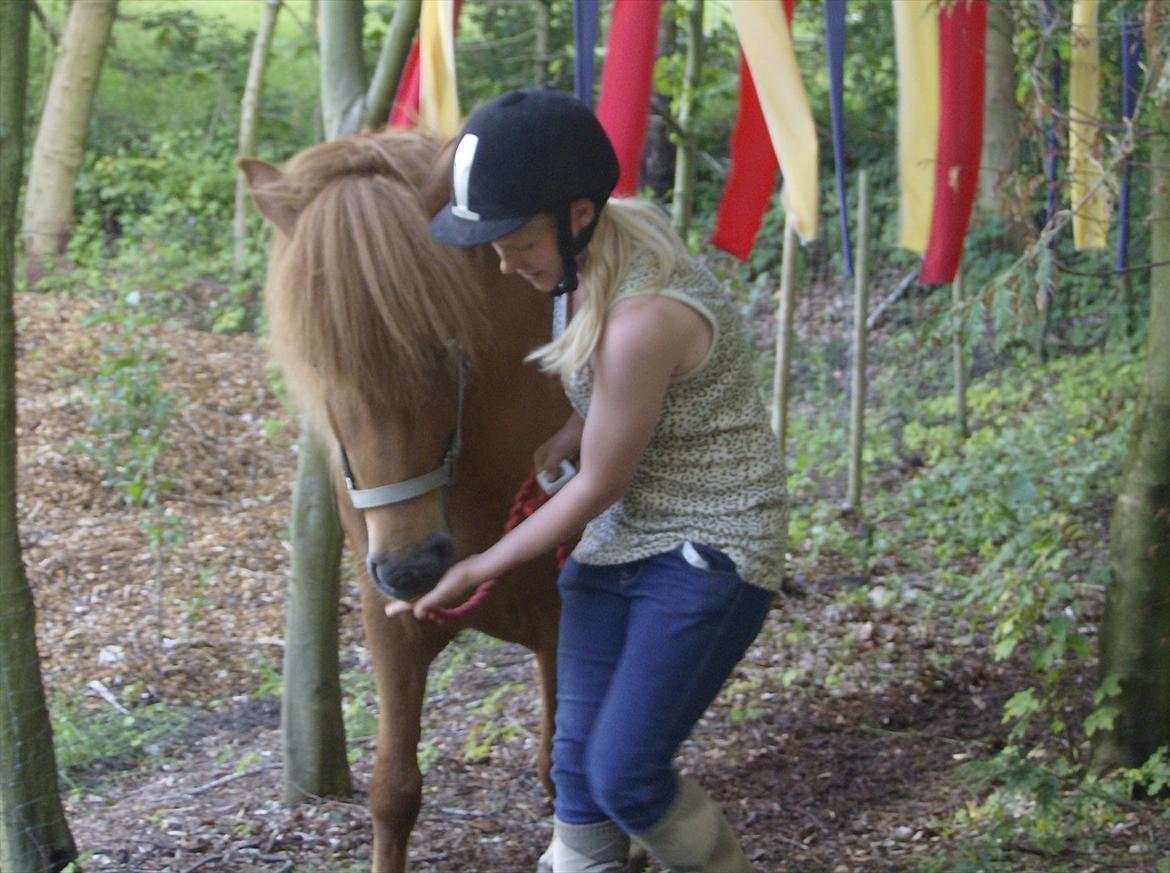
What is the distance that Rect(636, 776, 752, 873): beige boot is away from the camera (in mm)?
2594

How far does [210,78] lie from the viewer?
1475 cm

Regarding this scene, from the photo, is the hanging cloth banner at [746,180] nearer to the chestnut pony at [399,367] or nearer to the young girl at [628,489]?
the chestnut pony at [399,367]

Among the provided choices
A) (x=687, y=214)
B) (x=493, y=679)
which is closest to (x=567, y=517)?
(x=493, y=679)

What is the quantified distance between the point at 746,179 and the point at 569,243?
2.10 meters

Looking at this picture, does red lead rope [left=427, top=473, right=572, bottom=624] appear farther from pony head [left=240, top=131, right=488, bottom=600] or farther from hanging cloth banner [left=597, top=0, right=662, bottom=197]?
hanging cloth banner [left=597, top=0, right=662, bottom=197]

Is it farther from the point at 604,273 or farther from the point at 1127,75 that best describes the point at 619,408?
the point at 1127,75

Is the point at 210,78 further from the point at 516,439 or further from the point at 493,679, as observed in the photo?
the point at 516,439

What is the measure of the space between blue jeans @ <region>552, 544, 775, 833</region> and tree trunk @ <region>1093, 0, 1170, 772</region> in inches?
68.2

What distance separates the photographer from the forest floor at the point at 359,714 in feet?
12.2

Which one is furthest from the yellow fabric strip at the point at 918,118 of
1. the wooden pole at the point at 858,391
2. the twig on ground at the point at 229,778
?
the wooden pole at the point at 858,391

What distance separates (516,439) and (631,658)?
0.76 meters

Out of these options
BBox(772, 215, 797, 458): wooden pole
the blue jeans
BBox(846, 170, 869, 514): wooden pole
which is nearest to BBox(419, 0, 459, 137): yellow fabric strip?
the blue jeans

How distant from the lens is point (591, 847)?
107 inches

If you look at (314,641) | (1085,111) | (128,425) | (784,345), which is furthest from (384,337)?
(128,425)
